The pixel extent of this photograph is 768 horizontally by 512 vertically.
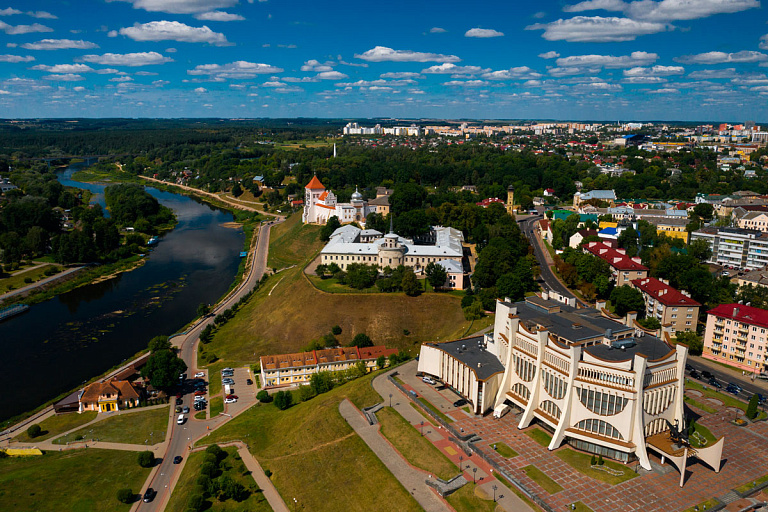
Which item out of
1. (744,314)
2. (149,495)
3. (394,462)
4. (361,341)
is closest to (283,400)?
(361,341)

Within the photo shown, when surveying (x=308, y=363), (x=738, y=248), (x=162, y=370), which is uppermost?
(x=738, y=248)

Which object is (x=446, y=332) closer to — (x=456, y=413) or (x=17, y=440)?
(x=456, y=413)

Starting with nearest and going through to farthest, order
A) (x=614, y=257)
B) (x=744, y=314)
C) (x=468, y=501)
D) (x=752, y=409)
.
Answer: (x=468, y=501), (x=752, y=409), (x=744, y=314), (x=614, y=257)

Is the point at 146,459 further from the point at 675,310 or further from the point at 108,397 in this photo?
the point at 675,310

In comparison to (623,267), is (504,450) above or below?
below

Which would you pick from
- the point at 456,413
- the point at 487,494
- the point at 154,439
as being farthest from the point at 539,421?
the point at 154,439

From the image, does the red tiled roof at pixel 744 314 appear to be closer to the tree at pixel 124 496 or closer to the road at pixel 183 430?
the road at pixel 183 430

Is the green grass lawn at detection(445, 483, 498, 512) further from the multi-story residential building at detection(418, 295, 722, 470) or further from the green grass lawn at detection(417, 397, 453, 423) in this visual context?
the green grass lawn at detection(417, 397, 453, 423)

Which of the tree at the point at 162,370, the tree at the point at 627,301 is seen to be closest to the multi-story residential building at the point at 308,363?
the tree at the point at 162,370

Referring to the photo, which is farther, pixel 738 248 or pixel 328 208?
pixel 328 208
